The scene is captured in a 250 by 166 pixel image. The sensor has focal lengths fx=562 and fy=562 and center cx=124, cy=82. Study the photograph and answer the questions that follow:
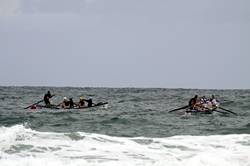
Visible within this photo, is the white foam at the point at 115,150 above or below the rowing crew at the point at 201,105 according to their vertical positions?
below

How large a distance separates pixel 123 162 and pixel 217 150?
3.30m

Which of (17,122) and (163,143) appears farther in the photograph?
(17,122)

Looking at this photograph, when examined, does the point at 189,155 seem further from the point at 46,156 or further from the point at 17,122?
the point at 17,122

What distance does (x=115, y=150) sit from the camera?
50.6 ft

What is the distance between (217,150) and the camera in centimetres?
1584

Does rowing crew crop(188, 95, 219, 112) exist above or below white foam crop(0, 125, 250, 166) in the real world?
above

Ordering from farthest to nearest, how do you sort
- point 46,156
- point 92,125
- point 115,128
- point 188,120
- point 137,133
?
point 188,120 → point 92,125 → point 115,128 → point 137,133 → point 46,156

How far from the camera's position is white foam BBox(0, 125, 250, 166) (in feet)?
45.0

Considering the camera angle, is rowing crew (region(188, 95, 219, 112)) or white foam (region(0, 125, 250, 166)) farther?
rowing crew (region(188, 95, 219, 112))

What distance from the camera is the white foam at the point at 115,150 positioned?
1372cm

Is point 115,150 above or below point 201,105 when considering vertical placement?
below

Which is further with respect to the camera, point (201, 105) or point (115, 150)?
point (201, 105)

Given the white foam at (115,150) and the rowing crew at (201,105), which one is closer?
the white foam at (115,150)

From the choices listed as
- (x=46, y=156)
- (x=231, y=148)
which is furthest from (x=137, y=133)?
(x=46, y=156)
